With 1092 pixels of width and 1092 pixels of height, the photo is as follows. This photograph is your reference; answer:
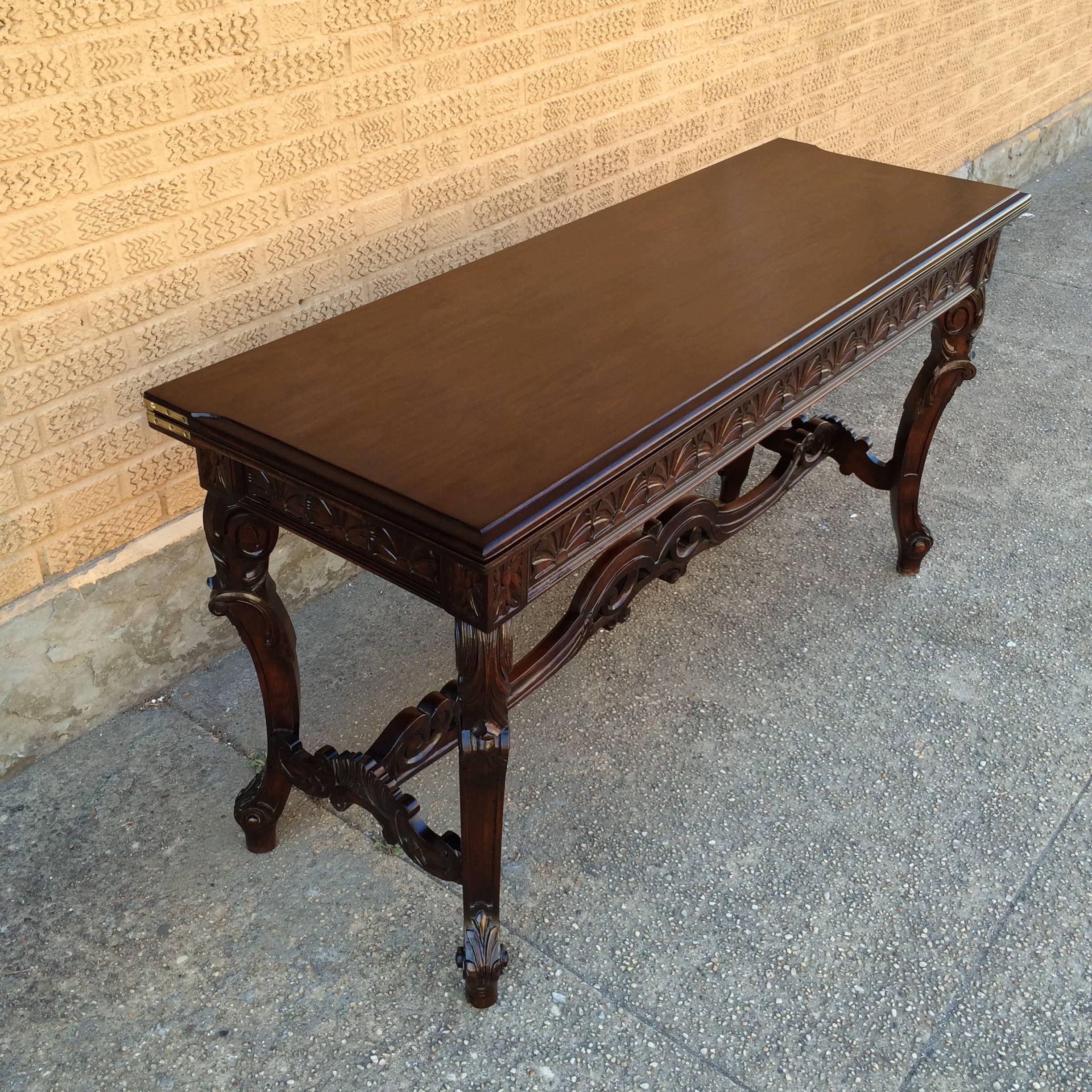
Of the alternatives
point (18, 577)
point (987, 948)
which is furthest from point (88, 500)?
point (987, 948)

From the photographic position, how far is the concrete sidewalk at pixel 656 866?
1.79 meters

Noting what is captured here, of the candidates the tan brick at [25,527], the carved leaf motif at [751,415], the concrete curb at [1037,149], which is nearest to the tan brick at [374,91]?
the tan brick at [25,527]

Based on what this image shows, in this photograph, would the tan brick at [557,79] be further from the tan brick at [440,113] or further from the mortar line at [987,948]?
the mortar line at [987,948]

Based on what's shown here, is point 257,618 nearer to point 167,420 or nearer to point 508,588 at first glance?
point 167,420

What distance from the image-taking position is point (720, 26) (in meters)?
3.22

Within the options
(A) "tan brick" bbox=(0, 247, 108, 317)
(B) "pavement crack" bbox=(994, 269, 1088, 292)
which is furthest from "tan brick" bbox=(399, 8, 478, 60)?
(B) "pavement crack" bbox=(994, 269, 1088, 292)

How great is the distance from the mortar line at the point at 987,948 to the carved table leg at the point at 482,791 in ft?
2.11

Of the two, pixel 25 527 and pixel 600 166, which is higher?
pixel 600 166

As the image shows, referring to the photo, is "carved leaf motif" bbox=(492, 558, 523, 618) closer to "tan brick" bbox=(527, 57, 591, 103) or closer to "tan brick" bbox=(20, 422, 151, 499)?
"tan brick" bbox=(20, 422, 151, 499)

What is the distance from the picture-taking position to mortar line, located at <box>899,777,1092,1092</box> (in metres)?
1.78

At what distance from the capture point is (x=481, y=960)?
1.81 meters

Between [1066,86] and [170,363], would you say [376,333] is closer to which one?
[170,363]

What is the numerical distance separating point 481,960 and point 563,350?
37.1 inches

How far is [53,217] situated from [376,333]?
562 millimetres
